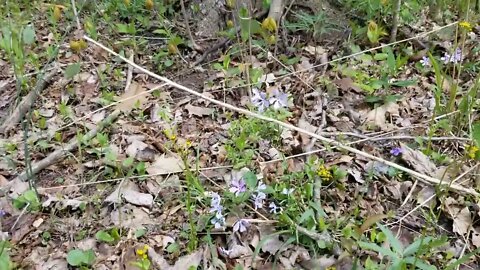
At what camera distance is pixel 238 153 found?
206cm

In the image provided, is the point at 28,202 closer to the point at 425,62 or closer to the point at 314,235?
the point at 314,235

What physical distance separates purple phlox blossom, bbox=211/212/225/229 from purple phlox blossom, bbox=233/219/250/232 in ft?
0.14

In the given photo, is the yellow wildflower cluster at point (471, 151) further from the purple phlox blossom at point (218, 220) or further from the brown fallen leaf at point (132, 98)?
the brown fallen leaf at point (132, 98)

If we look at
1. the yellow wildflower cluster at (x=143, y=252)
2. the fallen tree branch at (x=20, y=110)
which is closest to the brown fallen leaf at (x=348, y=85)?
the yellow wildflower cluster at (x=143, y=252)

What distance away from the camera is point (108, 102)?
7.77 ft

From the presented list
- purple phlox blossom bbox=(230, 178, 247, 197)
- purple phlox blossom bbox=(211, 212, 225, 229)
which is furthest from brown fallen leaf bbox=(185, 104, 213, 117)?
purple phlox blossom bbox=(211, 212, 225, 229)

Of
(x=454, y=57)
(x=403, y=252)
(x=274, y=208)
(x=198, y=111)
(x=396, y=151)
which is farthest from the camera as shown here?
(x=198, y=111)

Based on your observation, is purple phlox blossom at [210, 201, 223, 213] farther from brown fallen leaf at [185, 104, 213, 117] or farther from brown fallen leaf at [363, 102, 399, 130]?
brown fallen leaf at [363, 102, 399, 130]

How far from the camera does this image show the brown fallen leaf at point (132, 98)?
7.66 ft

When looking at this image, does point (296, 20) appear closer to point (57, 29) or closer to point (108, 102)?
point (108, 102)

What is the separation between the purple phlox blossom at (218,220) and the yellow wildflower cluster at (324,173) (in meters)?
0.36

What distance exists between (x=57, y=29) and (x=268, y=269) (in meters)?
1.89

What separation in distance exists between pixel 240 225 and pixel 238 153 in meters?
0.37

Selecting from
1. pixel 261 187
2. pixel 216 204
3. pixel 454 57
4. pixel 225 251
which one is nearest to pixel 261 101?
pixel 261 187
